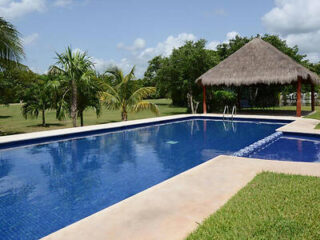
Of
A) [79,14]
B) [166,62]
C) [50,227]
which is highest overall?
[79,14]

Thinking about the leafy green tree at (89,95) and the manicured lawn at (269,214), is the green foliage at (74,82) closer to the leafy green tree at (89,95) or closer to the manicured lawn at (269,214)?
the leafy green tree at (89,95)

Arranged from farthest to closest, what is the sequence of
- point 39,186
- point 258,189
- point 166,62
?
point 166,62, point 39,186, point 258,189

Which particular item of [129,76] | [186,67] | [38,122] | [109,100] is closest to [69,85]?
[109,100]

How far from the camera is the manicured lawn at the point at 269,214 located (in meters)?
2.72

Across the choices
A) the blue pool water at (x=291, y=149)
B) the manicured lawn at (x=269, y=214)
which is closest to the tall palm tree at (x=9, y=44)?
the blue pool water at (x=291, y=149)

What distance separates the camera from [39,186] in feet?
17.2

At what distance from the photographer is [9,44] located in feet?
32.2

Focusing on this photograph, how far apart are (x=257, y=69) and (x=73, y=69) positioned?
396 inches

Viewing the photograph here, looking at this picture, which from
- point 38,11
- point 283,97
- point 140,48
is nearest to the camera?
point 38,11

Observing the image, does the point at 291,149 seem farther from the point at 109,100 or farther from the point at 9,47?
the point at 9,47

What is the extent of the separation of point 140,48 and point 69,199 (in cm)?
5492

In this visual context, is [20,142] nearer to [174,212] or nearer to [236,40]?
[174,212]

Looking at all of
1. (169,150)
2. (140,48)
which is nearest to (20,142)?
(169,150)

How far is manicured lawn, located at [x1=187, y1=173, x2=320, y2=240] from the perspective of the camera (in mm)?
2717
